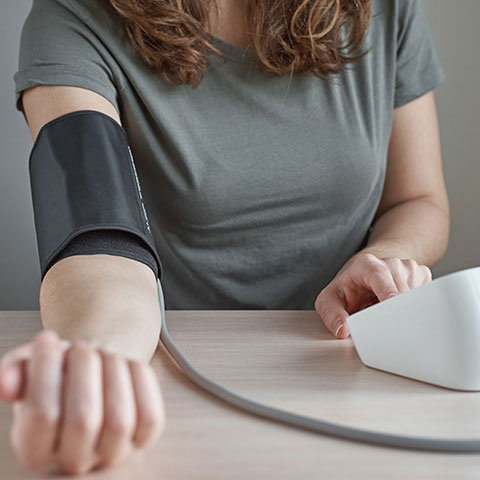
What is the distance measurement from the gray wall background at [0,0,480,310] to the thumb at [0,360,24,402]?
111 centimetres

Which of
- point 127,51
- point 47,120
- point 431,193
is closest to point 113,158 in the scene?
point 47,120

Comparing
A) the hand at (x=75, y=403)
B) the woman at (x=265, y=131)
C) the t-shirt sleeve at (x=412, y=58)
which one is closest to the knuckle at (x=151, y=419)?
the hand at (x=75, y=403)

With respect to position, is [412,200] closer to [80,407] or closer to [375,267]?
[375,267]

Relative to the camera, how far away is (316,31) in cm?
88

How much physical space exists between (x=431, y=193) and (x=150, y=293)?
577mm

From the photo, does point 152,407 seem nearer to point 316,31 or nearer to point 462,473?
point 462,473

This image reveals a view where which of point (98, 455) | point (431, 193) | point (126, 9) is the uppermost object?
point (126, 9)

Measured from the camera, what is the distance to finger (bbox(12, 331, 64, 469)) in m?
0.32

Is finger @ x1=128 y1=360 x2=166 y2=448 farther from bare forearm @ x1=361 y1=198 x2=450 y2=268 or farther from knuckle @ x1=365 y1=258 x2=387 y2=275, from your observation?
bare forearm @ x1=361 y1=198 x2=450 y2=268

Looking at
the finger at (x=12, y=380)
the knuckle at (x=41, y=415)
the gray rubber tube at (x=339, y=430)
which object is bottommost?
the gray rubber tube at (x=339, y=430)

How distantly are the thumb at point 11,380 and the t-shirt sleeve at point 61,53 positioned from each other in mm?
470

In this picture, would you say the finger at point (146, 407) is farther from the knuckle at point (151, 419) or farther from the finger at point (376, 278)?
the finger at point (376, 278)

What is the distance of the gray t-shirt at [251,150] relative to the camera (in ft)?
2.70

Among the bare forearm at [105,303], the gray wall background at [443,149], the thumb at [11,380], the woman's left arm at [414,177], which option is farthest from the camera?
the gray wall background at [443,149]
